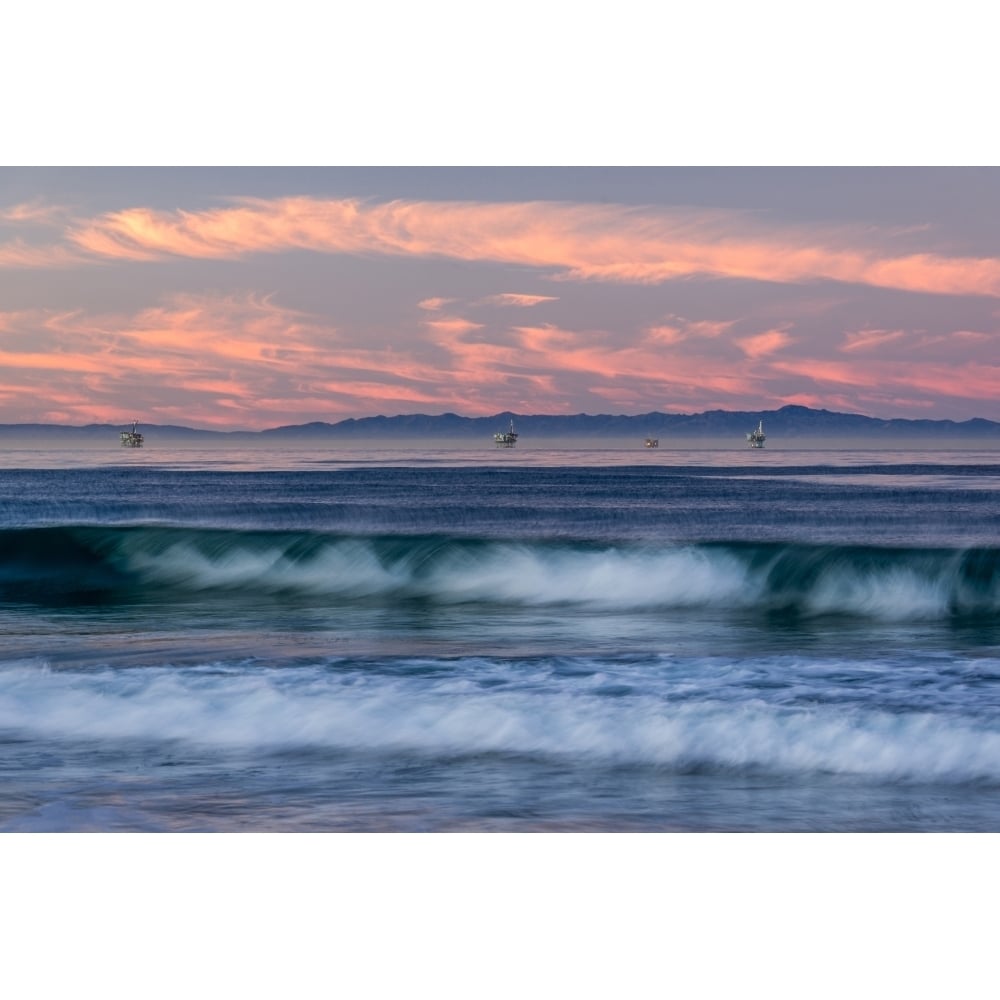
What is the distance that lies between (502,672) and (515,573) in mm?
5831

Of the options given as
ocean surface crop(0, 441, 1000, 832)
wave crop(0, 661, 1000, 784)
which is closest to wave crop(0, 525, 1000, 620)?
ocean surface crop(0, 441, 1000, 832)

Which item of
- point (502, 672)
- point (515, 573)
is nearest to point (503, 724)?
point (502, 672)

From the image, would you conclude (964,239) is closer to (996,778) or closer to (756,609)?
(756,609)

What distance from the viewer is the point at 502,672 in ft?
27.2

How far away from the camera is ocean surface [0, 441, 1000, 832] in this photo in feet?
18.7

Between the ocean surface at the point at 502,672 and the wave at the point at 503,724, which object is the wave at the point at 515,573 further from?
the wave at the point at 503,724

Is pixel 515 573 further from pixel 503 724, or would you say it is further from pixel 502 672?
pixel 503 724

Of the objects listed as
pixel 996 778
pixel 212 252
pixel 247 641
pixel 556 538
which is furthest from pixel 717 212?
pixel 996 778

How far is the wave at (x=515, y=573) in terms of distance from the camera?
12766 millimetres

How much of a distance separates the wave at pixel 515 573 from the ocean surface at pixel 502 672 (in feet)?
0.17

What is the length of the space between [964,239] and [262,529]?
10.0 metres

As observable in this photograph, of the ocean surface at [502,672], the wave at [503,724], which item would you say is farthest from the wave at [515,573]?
the wave at [503,724]
